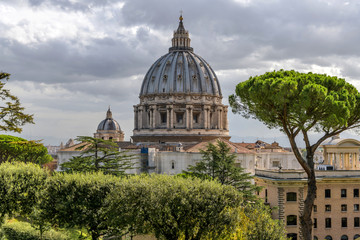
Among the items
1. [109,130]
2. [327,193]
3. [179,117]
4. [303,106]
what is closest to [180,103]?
[179,117]

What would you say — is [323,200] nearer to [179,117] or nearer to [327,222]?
[327,222]

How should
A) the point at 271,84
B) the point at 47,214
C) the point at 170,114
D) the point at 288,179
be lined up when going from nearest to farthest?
the point at 47,214
the point at 271,84
the point at 288,179
the point at 170,114

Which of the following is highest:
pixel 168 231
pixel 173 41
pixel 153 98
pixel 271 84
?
pixel 173 41

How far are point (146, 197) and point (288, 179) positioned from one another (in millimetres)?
17701

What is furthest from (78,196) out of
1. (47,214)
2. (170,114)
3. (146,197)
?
(170,114)

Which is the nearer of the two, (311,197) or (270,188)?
(311,197)

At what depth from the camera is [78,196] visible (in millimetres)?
27672

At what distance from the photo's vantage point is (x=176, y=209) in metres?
24.6

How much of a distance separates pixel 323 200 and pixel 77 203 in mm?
22584

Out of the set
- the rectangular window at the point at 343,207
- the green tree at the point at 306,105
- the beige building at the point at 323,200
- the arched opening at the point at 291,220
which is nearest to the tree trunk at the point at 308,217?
the green tree at the point at 306,105

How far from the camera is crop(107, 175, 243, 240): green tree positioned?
24.4 metres

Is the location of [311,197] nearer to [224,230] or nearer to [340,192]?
[224,230]

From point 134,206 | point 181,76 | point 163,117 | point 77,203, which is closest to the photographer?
point 134,206

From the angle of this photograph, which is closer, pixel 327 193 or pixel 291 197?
pixel 291 197
